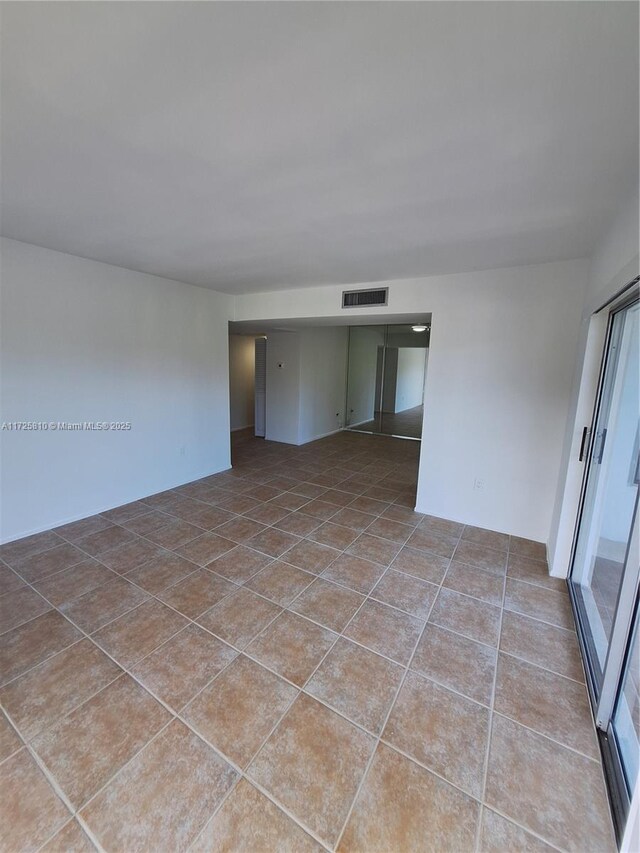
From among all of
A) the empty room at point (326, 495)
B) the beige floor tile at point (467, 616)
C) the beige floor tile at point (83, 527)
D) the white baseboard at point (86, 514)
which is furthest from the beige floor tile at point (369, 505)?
the beige floor tile at point (83, 527)

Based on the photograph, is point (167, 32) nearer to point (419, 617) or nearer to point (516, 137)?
point (516, 137)

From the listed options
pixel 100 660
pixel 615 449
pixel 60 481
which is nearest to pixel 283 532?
pixel 100 660

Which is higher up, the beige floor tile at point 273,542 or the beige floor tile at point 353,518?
the beige floor tile at point 353,518

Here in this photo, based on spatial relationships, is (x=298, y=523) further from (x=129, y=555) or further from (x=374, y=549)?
(x=129, y=555)

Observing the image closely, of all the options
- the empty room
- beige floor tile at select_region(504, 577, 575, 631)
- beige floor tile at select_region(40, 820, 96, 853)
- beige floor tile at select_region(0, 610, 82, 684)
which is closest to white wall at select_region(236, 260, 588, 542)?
the empty room

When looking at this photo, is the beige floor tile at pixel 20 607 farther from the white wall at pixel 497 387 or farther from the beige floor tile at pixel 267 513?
the white wall at pixel 497 387

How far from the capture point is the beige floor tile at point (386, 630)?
1952mm

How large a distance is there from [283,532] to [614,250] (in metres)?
3.10

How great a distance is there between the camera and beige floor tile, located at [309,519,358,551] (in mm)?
3072

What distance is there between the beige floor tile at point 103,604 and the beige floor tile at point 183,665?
47 centimetres

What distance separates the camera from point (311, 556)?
286 centimetres

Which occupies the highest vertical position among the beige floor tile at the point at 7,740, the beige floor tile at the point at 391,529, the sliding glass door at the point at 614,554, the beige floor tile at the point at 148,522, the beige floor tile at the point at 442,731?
the sliding glass door at the point at 614,554

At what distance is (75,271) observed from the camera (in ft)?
10.3

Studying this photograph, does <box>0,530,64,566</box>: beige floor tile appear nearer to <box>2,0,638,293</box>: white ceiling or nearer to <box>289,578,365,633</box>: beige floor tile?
<box>289,578,365,633</box>: beige floor tile
